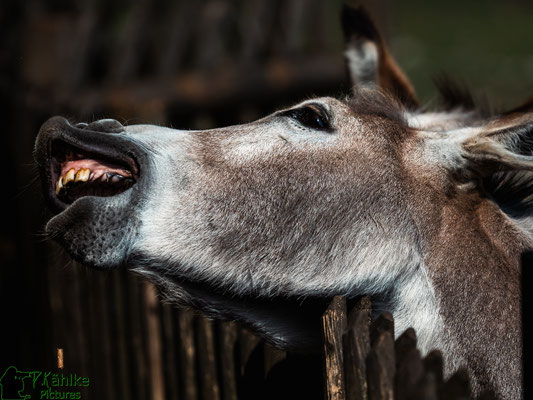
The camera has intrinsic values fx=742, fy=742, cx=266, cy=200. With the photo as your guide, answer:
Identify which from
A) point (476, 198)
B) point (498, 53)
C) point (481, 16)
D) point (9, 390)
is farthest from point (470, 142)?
point (481, 16)

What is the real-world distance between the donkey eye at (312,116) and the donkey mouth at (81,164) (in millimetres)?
762

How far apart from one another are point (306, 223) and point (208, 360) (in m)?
1.43

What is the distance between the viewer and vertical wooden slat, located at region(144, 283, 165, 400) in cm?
477

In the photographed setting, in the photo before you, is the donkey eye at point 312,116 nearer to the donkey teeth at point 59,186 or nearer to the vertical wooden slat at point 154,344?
the donkey teeth at point 59,186

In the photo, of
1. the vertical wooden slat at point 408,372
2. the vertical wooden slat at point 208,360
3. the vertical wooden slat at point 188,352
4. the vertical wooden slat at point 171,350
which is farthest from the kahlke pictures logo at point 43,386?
the vertical wooden slat at point 408,372

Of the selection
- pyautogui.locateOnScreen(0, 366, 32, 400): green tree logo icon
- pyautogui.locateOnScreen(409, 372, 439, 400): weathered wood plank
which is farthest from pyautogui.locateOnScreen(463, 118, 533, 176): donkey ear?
pyautogui.locateOnScreen(0, 366, 32, 400): green tree logo icon

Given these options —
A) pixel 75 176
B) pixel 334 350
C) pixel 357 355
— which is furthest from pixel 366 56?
pixel 357 355

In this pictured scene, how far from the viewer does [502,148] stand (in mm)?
2957

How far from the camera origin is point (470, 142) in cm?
305

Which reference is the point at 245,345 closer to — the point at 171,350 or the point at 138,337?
the point at 171,350

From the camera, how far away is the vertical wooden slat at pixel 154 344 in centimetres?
477

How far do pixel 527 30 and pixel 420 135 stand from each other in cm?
1475

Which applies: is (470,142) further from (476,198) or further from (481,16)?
(481,16)

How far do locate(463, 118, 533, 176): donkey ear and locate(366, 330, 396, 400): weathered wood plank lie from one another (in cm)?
97
